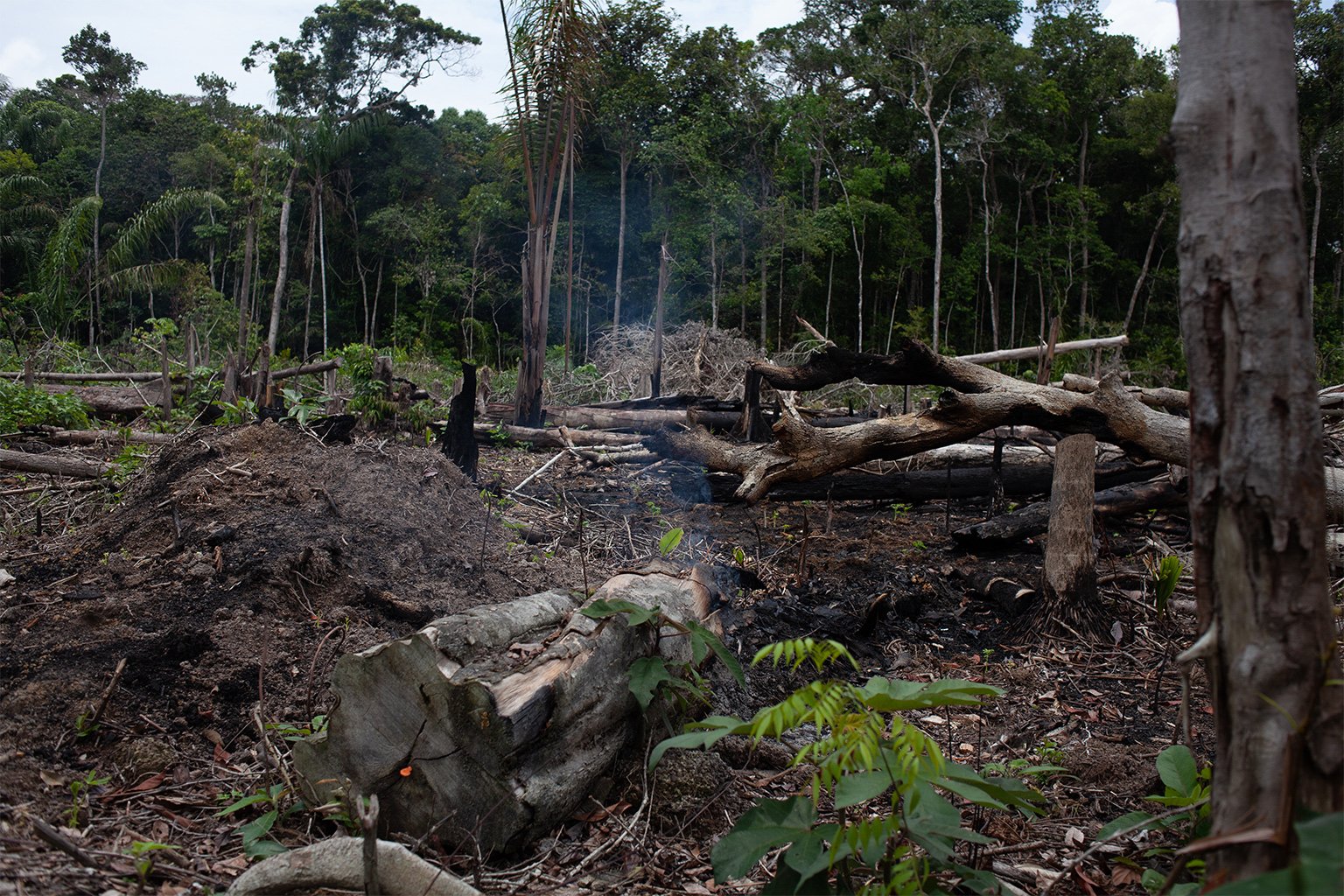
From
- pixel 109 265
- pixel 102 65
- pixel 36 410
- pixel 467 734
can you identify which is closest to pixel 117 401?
pixel 36 410

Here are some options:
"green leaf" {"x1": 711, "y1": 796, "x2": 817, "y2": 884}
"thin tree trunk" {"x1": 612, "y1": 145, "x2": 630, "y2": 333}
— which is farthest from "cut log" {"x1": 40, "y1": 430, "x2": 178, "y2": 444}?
"thin tree trunk" {"x1": 612, "y1": 145, "x2": 630, "y2": 333}

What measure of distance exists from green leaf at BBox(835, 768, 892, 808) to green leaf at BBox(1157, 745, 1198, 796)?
2.69 feet

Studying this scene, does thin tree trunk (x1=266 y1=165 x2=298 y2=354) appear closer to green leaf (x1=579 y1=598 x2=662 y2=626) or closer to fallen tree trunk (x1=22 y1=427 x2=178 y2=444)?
fallen tree trunk (x1=22 y1=427 x2=178 y2=444)

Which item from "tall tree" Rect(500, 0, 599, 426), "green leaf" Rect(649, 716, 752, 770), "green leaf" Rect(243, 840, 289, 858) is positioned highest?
"tall tree" Rect(500, 0, 599, 426)

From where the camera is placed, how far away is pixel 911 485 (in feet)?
23.6

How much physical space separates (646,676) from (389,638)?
5.52 ft

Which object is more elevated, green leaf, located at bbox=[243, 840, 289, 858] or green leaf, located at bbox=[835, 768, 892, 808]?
green leaf, located at bbox=[835, 768, 892, 808]

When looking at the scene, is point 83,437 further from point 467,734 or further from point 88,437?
point 467,734

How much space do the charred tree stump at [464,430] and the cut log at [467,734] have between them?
4765 millimetres

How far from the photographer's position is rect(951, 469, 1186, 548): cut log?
18.8ft

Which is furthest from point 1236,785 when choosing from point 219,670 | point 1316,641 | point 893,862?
point 219,670

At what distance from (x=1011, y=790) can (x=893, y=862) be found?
0.30 m

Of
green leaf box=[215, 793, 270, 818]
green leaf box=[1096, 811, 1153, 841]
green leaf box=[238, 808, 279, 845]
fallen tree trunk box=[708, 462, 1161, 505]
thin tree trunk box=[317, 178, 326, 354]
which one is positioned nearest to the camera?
green leaf box=[1096, 811, 1153, 841]

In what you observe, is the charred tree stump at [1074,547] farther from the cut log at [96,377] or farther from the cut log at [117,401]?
the cut log at [96,377]
